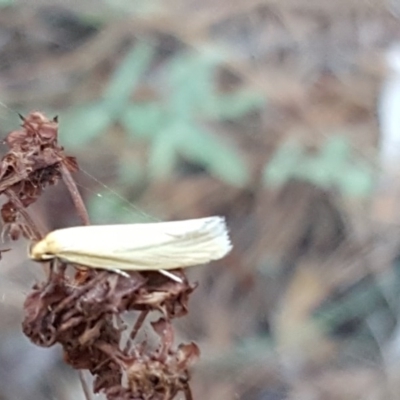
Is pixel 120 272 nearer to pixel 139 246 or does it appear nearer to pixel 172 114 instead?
pixel 139 246

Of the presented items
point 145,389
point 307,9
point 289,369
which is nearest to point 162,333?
point 145,389

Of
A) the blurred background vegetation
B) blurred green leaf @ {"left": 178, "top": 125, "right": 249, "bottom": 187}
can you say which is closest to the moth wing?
the blurred background vegetation

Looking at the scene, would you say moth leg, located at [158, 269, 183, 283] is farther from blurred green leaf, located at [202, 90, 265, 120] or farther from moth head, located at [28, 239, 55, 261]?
blurred green leaf, located at [202, 90, 265, 120]

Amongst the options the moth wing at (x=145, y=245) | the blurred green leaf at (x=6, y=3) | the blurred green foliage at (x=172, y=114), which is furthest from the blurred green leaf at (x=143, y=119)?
the moth wing at (x=145, y=245)

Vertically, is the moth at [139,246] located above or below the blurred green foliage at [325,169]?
below

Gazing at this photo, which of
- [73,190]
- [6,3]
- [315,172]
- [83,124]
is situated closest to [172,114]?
[83,124]

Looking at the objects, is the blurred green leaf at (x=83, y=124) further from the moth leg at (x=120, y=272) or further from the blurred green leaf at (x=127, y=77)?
the moth leg at (x=120, y=272)

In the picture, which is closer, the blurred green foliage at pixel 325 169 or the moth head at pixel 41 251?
the moth head at pixel 41 251

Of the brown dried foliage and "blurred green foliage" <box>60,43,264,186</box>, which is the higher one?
"blurred green foliage" <box>60,43,264,186</box>
